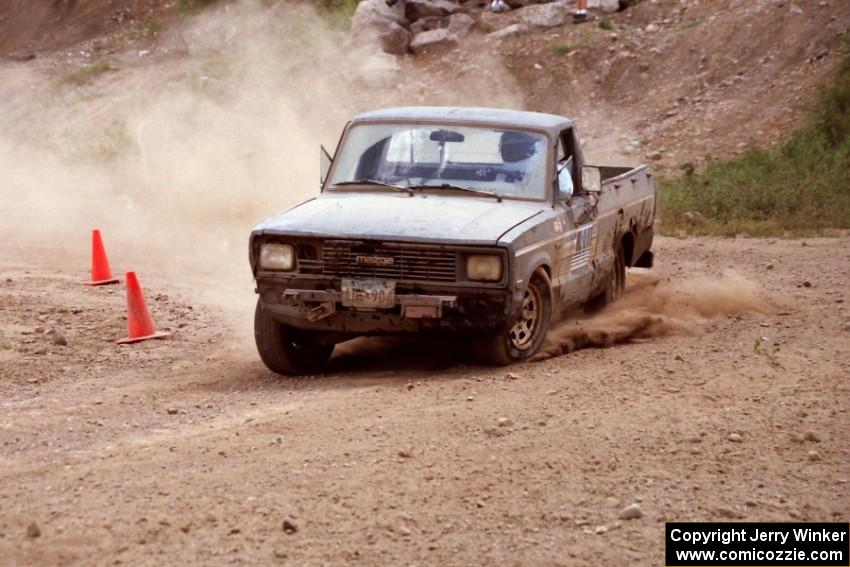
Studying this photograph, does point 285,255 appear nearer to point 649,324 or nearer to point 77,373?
point 77,373

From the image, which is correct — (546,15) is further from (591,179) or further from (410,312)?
(410,312)

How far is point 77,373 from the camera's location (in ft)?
31.9

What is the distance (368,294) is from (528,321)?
117 centimetres

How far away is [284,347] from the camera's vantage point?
926cm

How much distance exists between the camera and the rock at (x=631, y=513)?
5910mm

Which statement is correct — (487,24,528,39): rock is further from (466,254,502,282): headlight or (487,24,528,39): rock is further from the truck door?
(466,254,502,282): headlight

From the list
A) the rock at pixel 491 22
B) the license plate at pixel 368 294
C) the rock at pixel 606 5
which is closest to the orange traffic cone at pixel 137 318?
the license plate at pixel 368 294

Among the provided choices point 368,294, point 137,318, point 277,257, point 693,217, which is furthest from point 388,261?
point 693,217

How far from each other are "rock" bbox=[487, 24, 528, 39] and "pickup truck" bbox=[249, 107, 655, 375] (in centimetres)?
1527

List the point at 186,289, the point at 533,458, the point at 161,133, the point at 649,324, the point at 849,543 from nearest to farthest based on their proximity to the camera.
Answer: the point at 849,543
the point at 533,458
the point at 649,324
the point at 186,289
the point at 161,133

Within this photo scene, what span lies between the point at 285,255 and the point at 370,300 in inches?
24.6

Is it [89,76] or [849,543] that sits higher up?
[89,76]

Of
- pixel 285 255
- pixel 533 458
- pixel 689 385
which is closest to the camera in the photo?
pixel 533 458

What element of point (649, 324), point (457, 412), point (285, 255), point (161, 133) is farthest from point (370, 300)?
point (161, 133)
